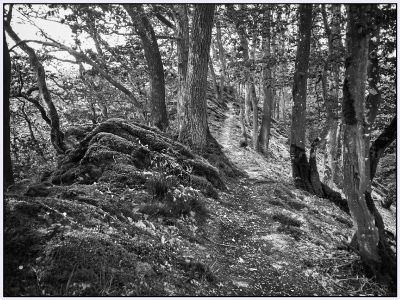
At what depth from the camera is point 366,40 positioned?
170 inches

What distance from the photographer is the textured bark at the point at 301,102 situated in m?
9.27

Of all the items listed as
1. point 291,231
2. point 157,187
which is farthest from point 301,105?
point 157,187

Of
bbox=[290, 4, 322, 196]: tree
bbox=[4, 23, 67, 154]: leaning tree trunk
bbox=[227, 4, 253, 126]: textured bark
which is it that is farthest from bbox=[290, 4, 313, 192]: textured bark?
bbox=[4, 23, 67, 154]: leaning tree trunk

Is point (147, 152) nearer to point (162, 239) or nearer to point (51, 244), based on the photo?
point (162, 239)

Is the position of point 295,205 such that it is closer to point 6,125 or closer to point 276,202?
point 276,202

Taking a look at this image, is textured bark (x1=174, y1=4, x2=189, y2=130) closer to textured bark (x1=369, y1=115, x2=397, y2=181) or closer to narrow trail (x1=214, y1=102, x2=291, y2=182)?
narrow trail (x1=214, y1=102, x2=291, y2=182)

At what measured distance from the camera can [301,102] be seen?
384 inches

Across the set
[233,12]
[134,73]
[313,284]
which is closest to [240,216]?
[313,284]

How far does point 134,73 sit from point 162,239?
30.6ft

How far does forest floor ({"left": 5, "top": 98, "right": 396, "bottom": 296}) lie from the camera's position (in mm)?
3086

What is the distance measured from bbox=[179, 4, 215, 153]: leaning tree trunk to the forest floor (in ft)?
7.83

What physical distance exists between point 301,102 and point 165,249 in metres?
7.22

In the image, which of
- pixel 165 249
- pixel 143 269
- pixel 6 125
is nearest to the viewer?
pixel 143 269

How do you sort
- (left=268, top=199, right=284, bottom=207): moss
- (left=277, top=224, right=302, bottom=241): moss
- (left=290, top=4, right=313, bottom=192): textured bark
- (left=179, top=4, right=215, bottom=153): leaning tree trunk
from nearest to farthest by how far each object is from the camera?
(left=277, top=224, right=302, bottom=241): moss → (left=268, top=199, right=284, bottom=207): moss → (left=179, top=4, right=215, bottom=153): leaning tree trunk → (left=290, top=4, right=313, bottom=192): textured bark
